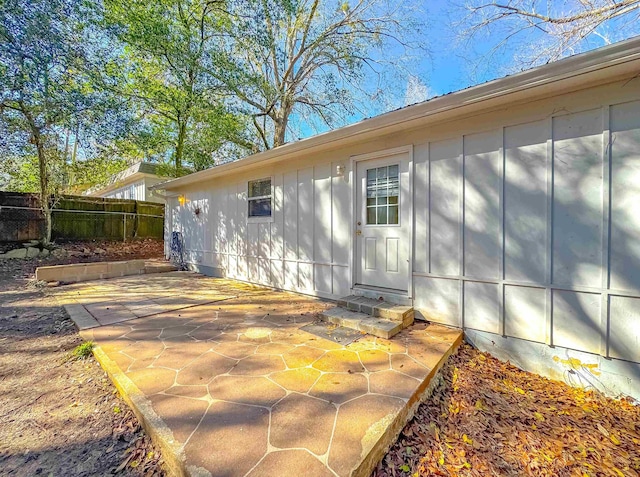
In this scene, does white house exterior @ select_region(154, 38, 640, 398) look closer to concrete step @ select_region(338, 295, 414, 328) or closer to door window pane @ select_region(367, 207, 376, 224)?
door window pane @ select_region(367, 207, 376, 224)

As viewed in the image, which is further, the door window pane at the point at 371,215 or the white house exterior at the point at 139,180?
the white house exterior at the point at 139,180

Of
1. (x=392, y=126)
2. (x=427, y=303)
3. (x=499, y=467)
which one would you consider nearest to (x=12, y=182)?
(x=392, y=126)

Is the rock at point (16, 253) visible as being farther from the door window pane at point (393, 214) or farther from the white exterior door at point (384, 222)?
the door window pane at point (393, 214)

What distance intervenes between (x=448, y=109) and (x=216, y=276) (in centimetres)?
629

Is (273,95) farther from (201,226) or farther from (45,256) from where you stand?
(45,256)

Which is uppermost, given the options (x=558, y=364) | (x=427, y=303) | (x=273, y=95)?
(x=273, y=95)

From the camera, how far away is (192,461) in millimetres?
1505

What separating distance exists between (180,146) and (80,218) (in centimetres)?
417

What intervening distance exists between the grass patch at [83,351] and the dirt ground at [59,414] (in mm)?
54

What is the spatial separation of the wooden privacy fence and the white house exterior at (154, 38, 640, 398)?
335 inches

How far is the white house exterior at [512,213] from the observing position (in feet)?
8.16

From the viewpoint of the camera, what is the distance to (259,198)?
238 inches

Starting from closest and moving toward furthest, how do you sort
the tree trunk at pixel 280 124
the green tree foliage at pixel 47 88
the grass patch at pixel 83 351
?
the grass patch at pixel 83 351
the green tree foliage at pixel 47 88
the tree trunk at pixel 280 124

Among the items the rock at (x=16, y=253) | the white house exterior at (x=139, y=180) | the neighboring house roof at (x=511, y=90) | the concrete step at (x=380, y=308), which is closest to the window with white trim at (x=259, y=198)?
the neighboring house roof at (x=511, y=90)
